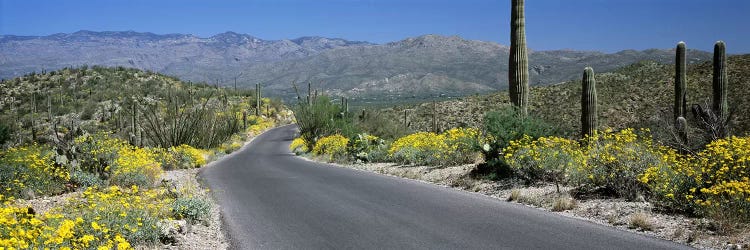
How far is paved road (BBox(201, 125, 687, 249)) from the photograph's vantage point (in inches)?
293

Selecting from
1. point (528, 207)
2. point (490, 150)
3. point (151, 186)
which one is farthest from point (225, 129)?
point (528, 207)

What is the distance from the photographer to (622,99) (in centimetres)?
4491

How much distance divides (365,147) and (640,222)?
16.4 m

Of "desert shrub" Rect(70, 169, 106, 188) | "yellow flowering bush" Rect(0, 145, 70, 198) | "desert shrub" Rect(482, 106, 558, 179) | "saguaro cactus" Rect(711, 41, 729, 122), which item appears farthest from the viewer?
"saguaro cactus" Rect(711, 41, 729, 122)

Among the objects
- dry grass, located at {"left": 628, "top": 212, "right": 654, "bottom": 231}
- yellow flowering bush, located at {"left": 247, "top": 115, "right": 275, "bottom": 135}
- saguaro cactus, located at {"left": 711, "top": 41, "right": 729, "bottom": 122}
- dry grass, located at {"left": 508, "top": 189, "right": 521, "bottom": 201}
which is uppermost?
saguaro cactus, located at {"left": 711, "top": 41, "right": 729, "bottom": 122}

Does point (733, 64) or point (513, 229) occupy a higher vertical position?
point (733, 64)

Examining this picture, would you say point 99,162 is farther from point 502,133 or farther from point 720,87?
point 720,87

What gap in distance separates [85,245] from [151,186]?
923cm

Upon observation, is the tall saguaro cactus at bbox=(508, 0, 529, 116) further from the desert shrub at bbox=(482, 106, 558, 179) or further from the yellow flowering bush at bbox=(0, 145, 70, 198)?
the yellow flowering bush at bbox=(0, 145, 70, 198)

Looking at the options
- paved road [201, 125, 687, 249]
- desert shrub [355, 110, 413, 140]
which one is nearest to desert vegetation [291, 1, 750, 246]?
paved road [201, 125, 687, 249]

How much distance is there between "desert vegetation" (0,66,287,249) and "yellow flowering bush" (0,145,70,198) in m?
0.02

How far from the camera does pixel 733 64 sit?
43.8m

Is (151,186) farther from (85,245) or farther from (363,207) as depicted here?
(85,245)

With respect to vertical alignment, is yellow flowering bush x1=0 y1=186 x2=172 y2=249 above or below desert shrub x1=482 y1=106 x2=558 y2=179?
below
